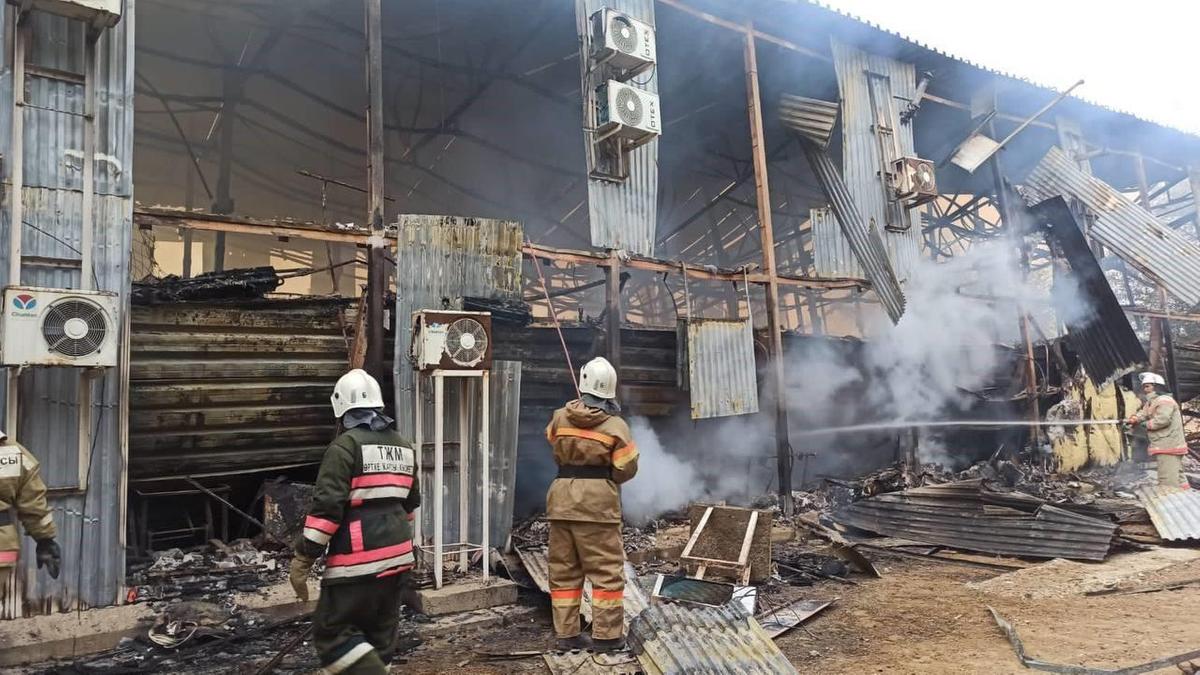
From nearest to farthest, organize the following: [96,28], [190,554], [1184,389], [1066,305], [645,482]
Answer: [96,28] < [190,554] < [645,482] < [1066,305] < [1184,389]

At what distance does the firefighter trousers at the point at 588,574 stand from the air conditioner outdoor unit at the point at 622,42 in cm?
593

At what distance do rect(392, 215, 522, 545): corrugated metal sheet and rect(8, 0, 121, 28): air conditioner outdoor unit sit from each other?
2771 millimetres

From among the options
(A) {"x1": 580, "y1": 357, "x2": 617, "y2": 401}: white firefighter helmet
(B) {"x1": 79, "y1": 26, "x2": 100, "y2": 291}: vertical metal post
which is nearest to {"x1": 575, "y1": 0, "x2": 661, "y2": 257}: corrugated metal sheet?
(A) {"x1": 580, "y1": 357, "x2": 617, "y2": 401}: white firefighter helmet

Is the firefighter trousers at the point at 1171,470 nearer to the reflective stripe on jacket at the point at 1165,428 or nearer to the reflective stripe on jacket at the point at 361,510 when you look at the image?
the reflective stripe on jacket at the point at 1165,428

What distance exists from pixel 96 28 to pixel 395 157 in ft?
23.5

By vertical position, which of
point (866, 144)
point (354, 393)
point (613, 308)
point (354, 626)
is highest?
point (866, 144)

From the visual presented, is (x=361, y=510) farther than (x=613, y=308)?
No

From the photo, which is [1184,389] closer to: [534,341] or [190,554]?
[534,341]

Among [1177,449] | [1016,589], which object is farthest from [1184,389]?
[1016,589]

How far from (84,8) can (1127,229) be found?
16009 mm

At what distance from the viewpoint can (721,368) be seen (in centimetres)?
945

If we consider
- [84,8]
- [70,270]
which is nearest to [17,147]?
[70,270]

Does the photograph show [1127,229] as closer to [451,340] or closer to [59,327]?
[451,340]

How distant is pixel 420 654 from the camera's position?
4965 mm
